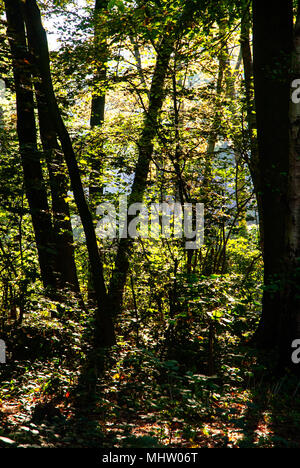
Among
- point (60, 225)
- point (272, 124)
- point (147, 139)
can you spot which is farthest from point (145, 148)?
point (272, 124)

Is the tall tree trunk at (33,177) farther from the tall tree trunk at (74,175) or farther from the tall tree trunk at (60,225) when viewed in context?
the tall tree trunk at (74,175)

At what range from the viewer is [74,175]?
5703mm

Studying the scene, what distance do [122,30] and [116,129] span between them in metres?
2.06

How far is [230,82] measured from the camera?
9.01 m

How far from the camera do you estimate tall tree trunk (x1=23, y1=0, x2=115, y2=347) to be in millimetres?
5633

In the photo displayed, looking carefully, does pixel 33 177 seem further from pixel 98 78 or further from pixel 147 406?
pixel 147 406

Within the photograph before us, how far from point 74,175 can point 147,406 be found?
3.48 meters

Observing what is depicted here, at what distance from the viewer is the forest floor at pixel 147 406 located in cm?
323

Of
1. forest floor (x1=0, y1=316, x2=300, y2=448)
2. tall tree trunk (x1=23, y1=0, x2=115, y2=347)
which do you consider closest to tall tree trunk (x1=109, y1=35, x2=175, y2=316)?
tall tree trunk (x1=23, y1=0, x2=115, y2=347)

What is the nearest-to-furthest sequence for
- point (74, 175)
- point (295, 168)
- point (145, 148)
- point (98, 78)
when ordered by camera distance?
point (295, 168), point (74, 175), point (98, 78), point (145, 148)

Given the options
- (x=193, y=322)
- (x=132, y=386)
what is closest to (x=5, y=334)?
(x=132, y=386)

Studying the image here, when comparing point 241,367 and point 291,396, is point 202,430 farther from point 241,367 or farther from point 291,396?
point 241,367

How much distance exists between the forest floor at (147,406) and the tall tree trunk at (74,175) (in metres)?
0.48

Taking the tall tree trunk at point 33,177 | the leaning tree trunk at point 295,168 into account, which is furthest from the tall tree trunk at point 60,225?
the leaning tree trunk at point 295,168
